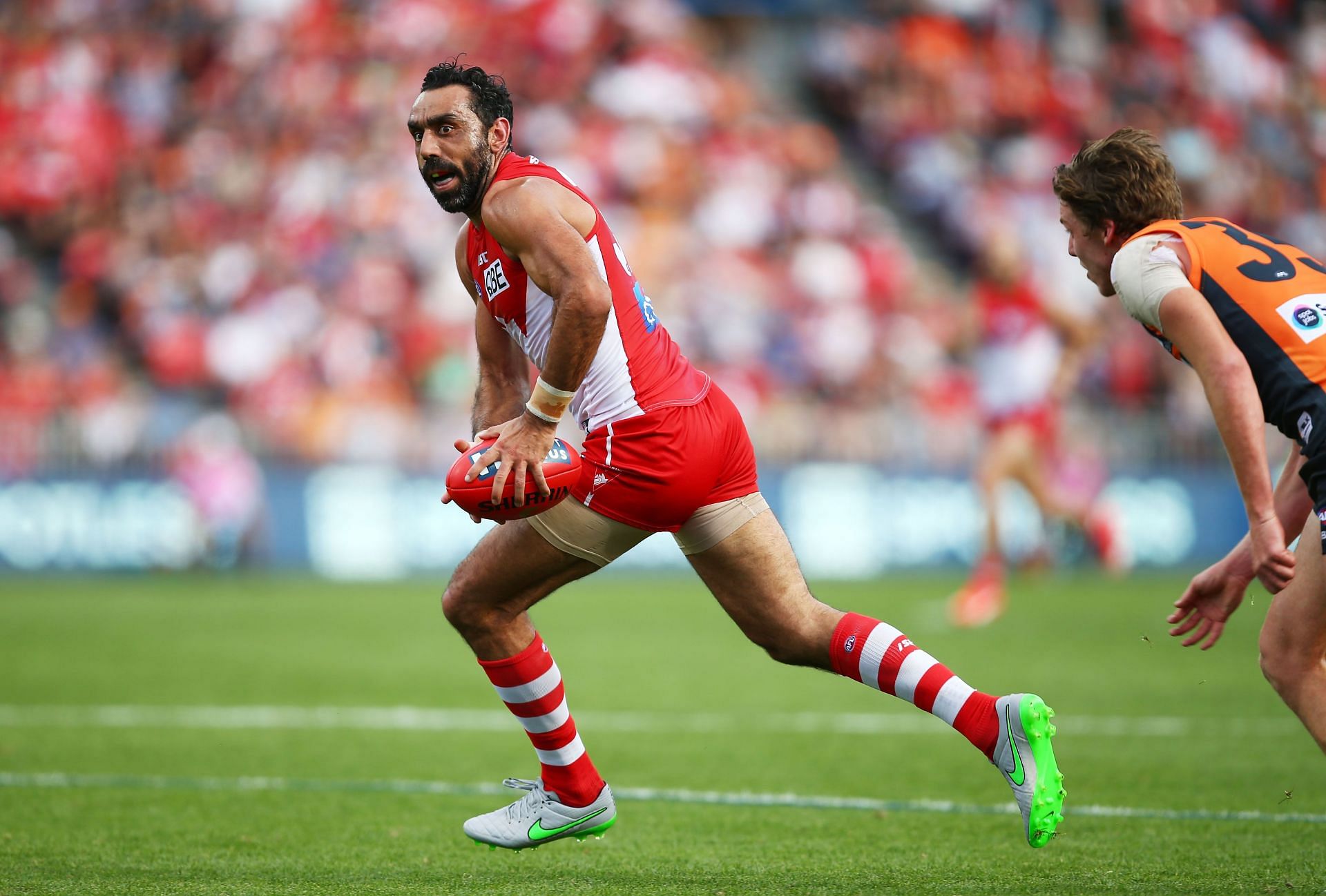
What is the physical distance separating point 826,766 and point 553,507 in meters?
2.80

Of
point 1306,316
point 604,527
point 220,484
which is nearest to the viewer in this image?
point 1306,316

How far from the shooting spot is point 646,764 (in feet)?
24.4

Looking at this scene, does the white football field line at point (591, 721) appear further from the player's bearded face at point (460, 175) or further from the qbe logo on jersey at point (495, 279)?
the player's bearded face at point (460, 175)

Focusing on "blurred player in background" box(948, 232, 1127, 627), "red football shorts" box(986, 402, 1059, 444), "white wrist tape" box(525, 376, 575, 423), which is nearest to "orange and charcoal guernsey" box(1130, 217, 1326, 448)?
"white wrist tape" box(525, 376, 575, 423)

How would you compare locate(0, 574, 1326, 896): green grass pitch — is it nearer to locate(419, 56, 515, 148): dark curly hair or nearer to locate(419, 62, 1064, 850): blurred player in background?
locate(419, 62, 1064, 850): blurred player in background

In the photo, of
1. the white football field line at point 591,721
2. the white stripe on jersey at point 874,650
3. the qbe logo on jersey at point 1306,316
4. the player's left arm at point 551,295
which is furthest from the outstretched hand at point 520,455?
the white football field line at point 591,721

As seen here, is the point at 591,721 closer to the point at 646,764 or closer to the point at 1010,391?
the point at 646,764

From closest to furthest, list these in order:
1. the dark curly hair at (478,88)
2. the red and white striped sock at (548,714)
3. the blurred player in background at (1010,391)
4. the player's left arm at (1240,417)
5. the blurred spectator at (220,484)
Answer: the player's left arm at (1240,417), the dark curly hair at (478,88), the red and white striped sock at (548,714), the blurred player in background at (1010,391), the blurred spectator at (220,484)

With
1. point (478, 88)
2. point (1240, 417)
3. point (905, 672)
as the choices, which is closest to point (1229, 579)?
point (1240, 417)

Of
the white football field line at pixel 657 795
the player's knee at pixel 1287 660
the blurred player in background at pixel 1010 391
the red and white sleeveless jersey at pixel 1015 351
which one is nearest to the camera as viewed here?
the player's knee at pixel 1287 660

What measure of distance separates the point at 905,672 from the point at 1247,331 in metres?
1.50

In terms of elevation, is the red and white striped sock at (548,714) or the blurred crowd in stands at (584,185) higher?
the blurred crowd in stands at (584,185)

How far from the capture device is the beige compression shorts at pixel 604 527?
5.09 meters

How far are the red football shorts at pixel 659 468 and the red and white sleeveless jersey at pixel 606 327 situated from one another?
0.20 feet
